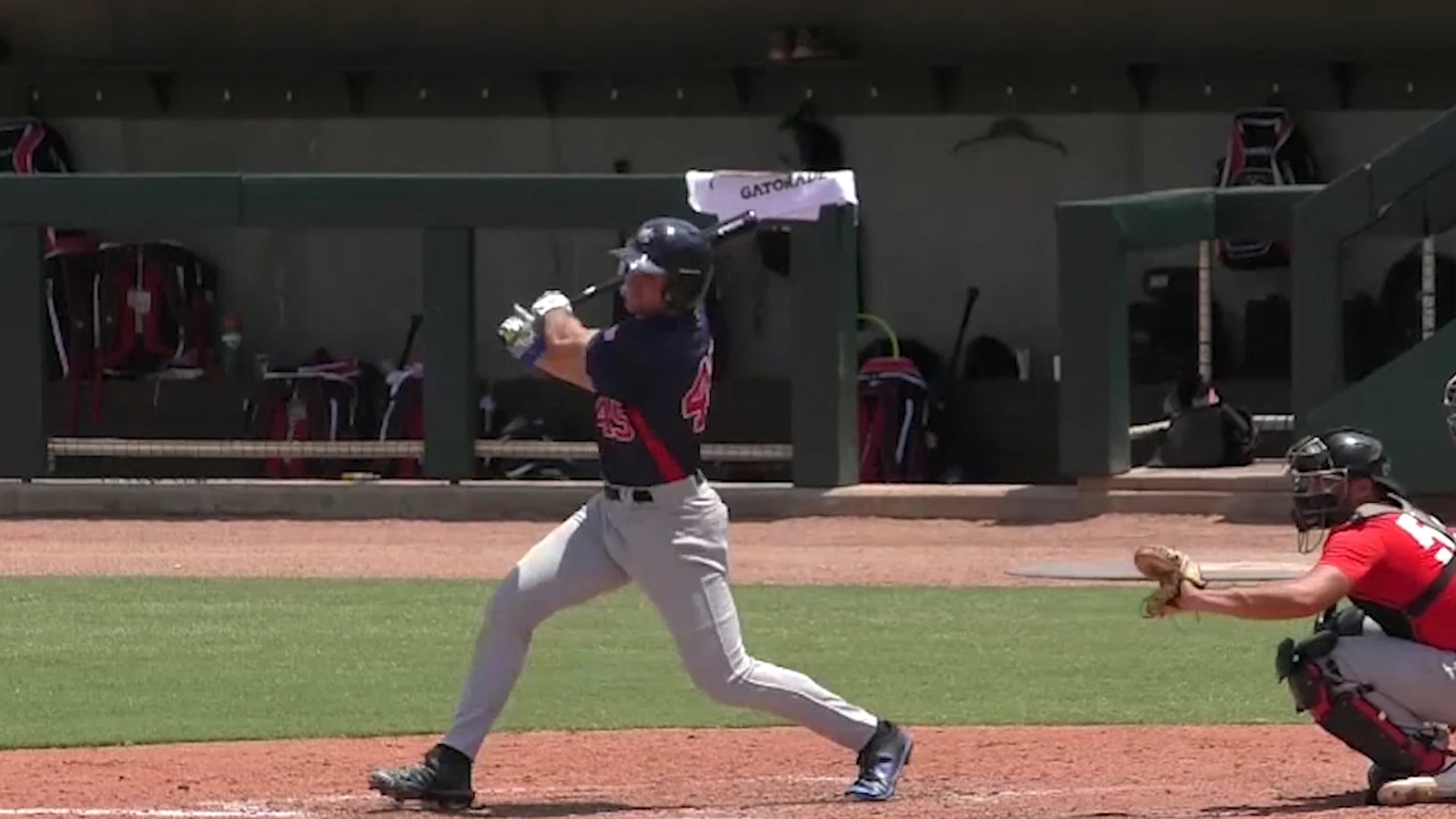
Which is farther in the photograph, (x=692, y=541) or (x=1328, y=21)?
(x=1328, y=21)

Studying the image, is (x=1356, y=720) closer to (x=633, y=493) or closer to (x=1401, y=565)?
(x=1401, y=565)

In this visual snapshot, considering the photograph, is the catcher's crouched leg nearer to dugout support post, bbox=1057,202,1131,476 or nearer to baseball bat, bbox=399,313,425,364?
dugout support post, bbox=1057,202,1131,476

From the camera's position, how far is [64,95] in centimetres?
2247

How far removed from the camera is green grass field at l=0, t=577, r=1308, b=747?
31.4ft

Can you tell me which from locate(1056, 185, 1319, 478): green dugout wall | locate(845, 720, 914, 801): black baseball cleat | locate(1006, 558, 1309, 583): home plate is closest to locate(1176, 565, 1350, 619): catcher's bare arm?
locate(845, 720, 914, 801): black baseball cleat

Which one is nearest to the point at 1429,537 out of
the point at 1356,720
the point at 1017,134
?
the point at 1356,720

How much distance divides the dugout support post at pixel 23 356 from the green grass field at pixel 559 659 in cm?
426

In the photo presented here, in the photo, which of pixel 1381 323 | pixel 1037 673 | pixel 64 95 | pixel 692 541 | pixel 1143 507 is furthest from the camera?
pixel 64 95

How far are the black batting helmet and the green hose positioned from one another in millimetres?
12466

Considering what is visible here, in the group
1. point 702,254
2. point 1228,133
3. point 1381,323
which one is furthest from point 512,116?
point 702,254

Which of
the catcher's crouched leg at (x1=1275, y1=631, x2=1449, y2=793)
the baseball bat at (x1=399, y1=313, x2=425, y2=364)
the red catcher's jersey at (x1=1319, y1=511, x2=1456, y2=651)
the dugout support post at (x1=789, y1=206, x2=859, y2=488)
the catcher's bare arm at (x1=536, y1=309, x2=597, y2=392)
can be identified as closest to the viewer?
the red catcher's jersey at (x1=1319, y1=511, x2=1456, y2=651)

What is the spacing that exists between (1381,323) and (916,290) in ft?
12.0

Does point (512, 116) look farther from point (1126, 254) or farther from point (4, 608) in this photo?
point (4, 608)

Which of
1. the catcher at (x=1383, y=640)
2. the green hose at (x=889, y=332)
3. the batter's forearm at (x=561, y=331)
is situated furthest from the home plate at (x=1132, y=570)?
the batter's forearm at (x=561, y=331)
